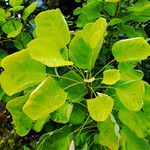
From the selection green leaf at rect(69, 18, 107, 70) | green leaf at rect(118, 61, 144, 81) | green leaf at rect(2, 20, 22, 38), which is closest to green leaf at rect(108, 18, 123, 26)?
green leaf at rect(118, 61, 144, 81)

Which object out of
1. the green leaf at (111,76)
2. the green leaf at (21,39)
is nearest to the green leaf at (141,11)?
the green leaf at (21,39)

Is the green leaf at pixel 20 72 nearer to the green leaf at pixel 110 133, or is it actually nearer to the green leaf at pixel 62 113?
the green leaf at pixel 62 113

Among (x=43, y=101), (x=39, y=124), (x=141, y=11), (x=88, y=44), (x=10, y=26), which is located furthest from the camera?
(x=10, y=26)

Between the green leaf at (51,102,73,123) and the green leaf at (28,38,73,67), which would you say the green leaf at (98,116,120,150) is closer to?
the green leaf at (51,102,73,123)

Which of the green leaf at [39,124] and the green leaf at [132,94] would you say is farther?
the green leaf at [39,124]

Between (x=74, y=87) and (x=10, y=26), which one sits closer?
(x=74, y=87)

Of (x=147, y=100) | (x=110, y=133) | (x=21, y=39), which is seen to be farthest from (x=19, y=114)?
(x=21, y=39)

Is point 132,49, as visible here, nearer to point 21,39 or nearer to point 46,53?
A: point 46,53
